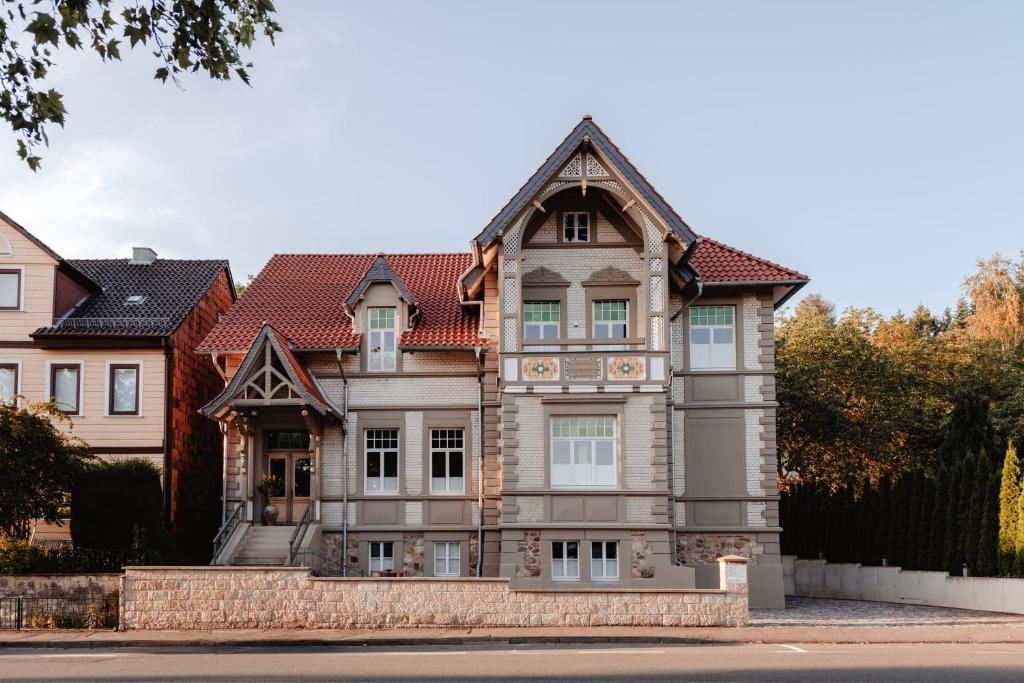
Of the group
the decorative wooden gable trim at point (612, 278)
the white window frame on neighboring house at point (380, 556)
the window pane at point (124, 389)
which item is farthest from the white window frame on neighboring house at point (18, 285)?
the decorative wooden gable trim at point (612, 278)

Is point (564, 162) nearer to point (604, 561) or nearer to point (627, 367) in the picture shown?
point (627, 367)

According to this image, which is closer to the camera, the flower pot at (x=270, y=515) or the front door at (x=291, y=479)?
the flower pot at (x=270, y=515)

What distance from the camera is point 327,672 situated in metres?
15.8

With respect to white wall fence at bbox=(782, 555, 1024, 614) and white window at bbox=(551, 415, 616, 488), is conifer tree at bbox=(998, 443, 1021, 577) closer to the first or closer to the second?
white wall fence at bbox=(782, 555, 1024, 614)

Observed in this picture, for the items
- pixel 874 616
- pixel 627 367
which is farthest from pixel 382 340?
pixel 874 616

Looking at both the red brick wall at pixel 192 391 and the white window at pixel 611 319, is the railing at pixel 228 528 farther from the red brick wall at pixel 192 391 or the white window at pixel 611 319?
the white window at pixel 611 319

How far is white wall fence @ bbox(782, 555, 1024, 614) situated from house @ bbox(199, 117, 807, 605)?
4.40m

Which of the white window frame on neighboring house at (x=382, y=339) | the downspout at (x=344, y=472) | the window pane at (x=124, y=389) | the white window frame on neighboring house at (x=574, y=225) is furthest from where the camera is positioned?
the window pane at (x=124, y=389)

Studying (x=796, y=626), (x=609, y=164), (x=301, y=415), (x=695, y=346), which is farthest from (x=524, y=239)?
(x=796, y=626)

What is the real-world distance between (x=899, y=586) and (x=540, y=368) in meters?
12.0

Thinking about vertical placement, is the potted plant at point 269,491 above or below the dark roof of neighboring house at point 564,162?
below

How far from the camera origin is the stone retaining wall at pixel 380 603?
21812 millimetres

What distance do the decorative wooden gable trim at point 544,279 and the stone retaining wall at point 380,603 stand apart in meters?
8.70

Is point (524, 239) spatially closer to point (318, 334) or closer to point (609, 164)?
point (609, 164)
